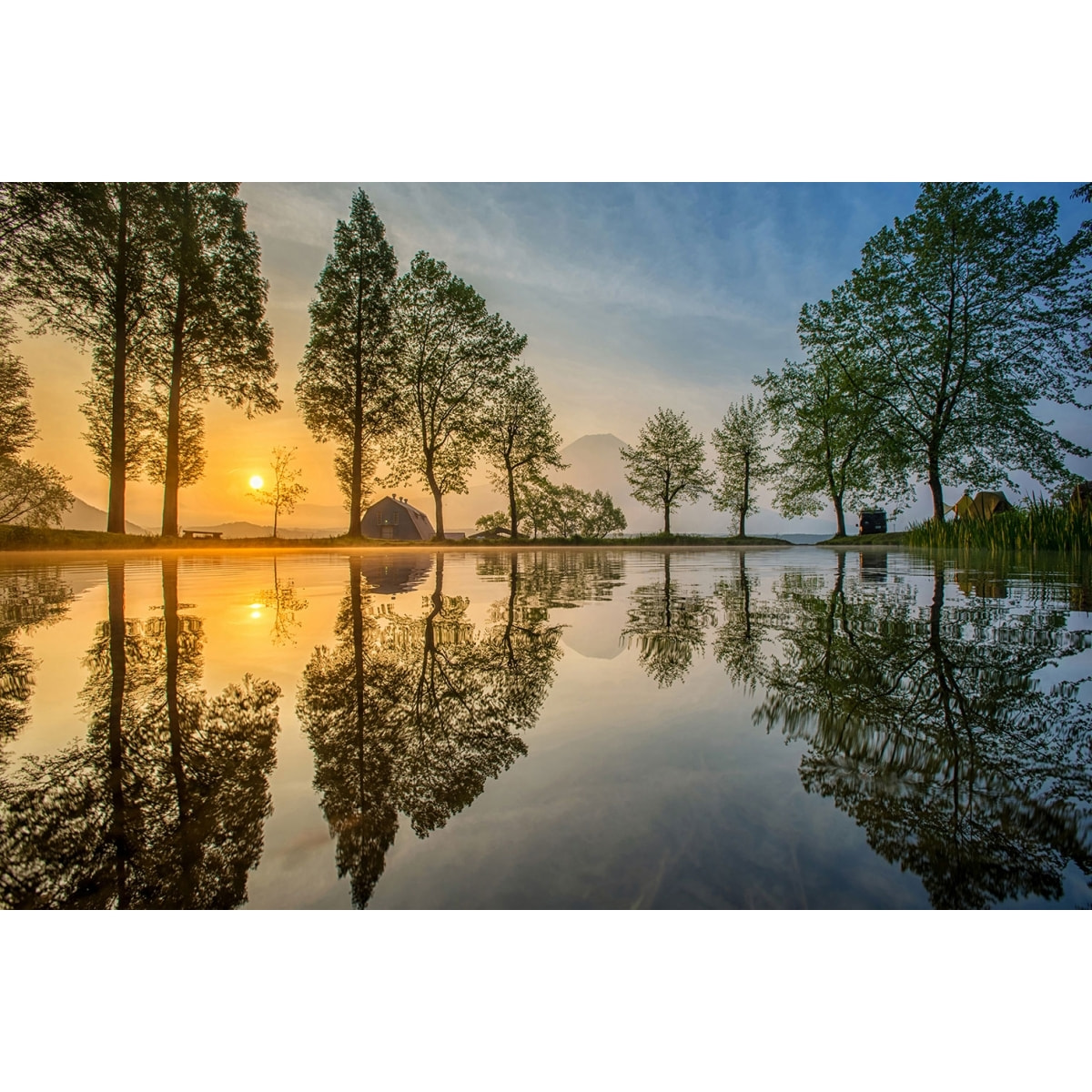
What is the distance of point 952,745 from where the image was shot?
127 cm

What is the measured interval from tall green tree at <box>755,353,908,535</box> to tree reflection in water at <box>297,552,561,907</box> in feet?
49.8

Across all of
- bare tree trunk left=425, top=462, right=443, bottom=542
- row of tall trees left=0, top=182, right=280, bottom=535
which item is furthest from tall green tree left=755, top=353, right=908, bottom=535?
row of tall trees left=0, top=182, right=280, bottom=535

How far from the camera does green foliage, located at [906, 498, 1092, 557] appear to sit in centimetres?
792

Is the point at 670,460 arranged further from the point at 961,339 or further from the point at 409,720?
the point at 409,720

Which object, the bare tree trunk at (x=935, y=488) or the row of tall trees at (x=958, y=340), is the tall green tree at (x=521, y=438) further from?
the bare tree trunk at (x=935, y=488)

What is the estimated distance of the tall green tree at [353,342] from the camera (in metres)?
14.7

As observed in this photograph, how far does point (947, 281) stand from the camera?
13.1 metres

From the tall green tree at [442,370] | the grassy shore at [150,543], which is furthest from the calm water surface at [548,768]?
the tall green tree at [442,370]

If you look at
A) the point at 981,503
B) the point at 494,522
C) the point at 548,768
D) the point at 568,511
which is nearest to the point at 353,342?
the point at 548,768

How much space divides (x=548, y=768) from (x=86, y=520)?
14909 millimetres

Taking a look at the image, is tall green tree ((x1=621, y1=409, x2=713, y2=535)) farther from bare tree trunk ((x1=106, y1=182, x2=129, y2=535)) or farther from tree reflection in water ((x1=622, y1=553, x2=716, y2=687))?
tree reflection in water ((x1=622, y1=553, x2=716, y2=687))

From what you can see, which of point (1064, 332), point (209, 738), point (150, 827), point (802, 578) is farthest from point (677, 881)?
point (1064, 332)

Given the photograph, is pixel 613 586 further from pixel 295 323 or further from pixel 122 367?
pixel 295 323

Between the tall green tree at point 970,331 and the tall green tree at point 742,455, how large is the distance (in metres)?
11.2
